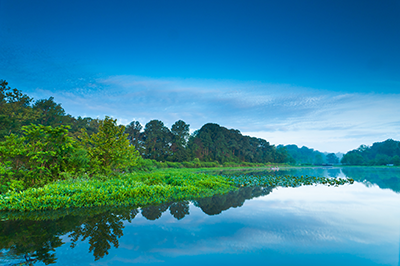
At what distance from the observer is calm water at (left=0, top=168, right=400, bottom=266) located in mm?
3688

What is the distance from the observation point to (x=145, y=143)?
40781mm

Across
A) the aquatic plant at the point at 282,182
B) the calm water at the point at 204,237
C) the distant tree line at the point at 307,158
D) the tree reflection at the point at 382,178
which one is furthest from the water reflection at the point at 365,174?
the distant tree line at the point at 307,158

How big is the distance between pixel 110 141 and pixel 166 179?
3.64m

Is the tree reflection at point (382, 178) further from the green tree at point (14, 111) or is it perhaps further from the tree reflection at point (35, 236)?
the green tree at point (14, 111)

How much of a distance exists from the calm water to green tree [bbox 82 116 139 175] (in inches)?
189

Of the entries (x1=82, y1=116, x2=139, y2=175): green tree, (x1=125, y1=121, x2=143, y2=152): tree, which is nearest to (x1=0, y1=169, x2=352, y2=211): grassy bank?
(x1=82, y1=116, x2=139, y2=175): green tree

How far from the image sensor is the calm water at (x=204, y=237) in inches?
145

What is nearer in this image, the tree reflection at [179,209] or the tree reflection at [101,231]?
the tree reflection at [101,231]

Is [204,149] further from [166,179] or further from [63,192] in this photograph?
[63,192]

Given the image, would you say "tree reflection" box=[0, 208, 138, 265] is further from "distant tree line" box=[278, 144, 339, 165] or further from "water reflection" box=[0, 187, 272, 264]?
"distant tree line" box=[278, 144, 339, 165]

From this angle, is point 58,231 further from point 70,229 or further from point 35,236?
point 35,236

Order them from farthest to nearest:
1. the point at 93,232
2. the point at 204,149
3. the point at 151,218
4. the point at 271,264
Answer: the point at 204,149 → the point at 151,218 → the point at 93,232 → the point at 271,264

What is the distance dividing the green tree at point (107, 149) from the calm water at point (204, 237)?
4811mm

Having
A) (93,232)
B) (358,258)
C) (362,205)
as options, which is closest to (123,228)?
(93,232)
